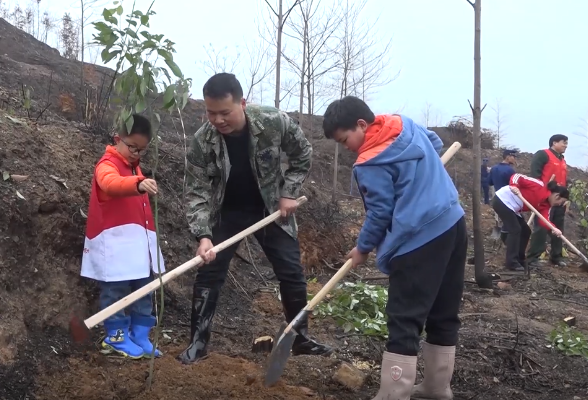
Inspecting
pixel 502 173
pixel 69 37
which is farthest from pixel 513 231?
pixel 69 37

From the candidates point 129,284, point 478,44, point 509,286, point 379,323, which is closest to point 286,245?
point 129,284

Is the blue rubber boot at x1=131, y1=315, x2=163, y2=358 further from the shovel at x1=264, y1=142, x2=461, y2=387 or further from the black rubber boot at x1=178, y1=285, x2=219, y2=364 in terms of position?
the shovel at x1=264, y1=142, x2=461, y2=387

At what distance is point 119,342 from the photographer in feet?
11.0

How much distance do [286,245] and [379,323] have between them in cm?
124

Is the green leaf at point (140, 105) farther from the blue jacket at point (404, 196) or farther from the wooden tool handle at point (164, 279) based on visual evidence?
the blue jacket at point (404, 196)

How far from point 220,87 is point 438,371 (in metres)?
1.87

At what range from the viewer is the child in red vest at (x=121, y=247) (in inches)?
129

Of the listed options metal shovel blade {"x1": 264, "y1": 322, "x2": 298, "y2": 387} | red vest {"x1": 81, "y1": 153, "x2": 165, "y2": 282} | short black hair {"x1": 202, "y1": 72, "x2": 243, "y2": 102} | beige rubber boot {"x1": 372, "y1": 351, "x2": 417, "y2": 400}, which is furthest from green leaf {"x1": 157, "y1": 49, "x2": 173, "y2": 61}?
beige rubber boot {"x1": 372, "y1": 351, "x2": 417, "y2": 400}

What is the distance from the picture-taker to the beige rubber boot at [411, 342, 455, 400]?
3004 mm

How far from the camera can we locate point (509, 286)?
6.87 meters

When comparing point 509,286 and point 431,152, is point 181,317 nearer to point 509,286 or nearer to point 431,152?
point 431,152

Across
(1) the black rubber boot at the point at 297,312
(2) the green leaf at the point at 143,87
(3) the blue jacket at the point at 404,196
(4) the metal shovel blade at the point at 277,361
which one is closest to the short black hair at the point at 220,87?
(2) the green leaf at the point at 143,87

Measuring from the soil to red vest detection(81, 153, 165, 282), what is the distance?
45cm

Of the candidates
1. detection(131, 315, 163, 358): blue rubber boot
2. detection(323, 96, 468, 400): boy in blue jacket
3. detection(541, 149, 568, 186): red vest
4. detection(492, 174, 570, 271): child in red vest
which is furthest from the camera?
detection(541, 149, 568, 186): red vest
